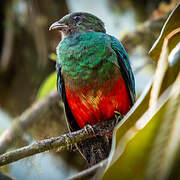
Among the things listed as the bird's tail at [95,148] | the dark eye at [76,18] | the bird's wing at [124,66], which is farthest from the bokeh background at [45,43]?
the bird's tail at [95,148]

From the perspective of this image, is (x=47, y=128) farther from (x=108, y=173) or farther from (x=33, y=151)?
(x=108, y=173)

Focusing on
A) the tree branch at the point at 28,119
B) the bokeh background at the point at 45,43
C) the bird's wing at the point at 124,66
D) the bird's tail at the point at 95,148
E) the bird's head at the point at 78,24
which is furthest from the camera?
the bokeh background at the point at 45,43

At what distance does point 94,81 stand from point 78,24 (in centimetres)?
84

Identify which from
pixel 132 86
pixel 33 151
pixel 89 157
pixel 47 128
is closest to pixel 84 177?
pixel 33 151

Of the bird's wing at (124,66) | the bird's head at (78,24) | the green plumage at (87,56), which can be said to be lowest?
the bird's wing at (124,66)

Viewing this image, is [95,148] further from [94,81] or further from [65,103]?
[65,103]

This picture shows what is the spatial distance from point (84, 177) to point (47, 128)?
3341 mm

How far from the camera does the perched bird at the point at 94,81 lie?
3021 millimetres

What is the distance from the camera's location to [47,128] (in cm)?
466

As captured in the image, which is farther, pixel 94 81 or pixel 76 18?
pixel 76 18

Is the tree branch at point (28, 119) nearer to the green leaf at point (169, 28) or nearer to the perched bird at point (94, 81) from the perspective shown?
the perched bird at point (94, 81)

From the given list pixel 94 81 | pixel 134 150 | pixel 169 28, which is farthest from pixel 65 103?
pixel 134 150

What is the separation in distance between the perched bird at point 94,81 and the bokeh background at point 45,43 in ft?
4.44

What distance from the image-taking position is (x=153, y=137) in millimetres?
912
